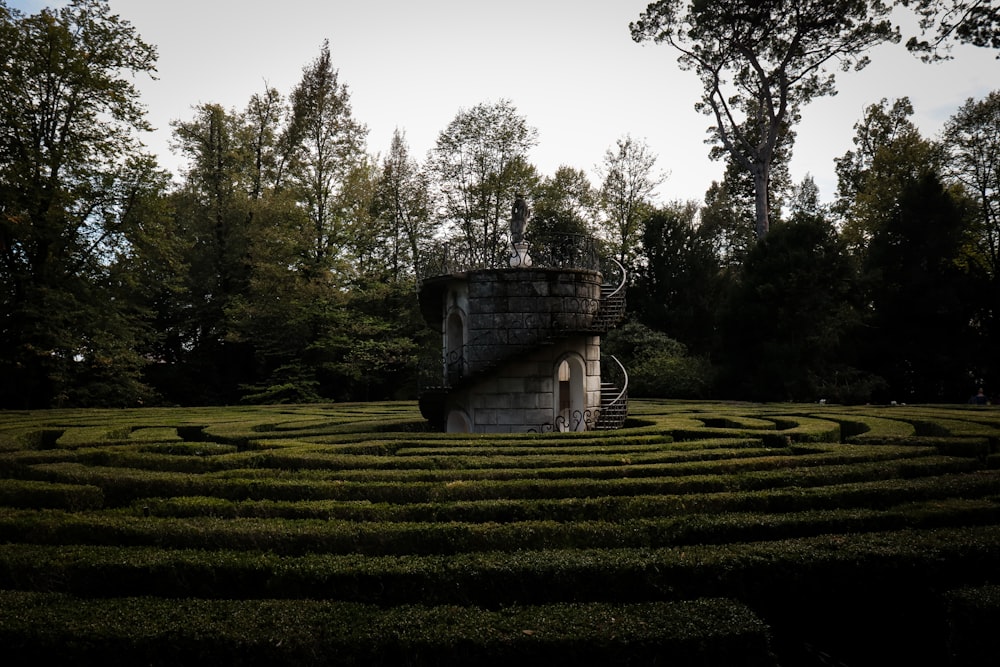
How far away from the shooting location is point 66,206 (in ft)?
95.1

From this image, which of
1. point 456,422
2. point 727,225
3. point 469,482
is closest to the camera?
point 469,482

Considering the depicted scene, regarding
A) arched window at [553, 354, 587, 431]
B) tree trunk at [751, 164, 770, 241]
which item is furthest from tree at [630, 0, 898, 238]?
arched window at [553, 354, 587, 431]

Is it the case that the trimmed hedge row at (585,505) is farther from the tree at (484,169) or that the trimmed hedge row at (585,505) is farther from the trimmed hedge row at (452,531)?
the tree at (484,169)

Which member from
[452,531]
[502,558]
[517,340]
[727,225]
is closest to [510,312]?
[517,340]

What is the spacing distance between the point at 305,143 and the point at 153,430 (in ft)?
89.0

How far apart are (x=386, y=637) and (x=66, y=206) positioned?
30.8m

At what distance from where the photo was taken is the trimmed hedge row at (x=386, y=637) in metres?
5.58

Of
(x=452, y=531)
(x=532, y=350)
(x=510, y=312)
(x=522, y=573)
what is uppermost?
(x=510, y=312)

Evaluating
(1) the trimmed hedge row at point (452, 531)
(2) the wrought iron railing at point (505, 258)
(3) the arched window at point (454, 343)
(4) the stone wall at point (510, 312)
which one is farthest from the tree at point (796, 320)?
(1) the trimmed hedge row at point (452, 531)

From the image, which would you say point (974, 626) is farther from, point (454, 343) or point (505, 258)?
point (505, 258)

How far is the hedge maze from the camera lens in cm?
572

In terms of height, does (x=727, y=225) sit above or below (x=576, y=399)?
above

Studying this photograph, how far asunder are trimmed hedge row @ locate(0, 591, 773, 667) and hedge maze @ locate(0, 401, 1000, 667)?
0.07 feet

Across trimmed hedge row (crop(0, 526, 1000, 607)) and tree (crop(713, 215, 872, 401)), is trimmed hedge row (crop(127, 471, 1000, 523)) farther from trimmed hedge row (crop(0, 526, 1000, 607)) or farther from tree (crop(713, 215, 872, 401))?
tree (crop(713, 215, 872, 401))
